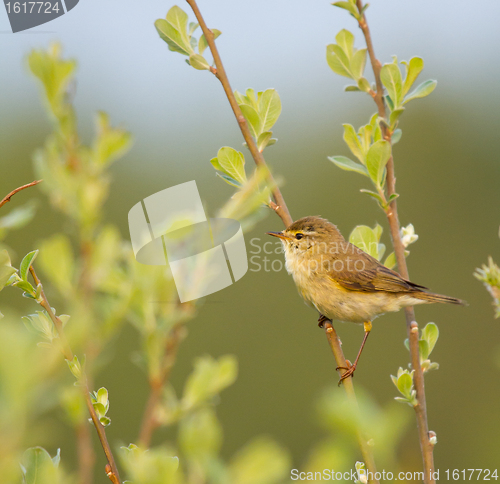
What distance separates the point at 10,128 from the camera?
56.7 ft

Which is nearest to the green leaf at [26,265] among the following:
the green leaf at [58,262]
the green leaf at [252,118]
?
the green leaf at [58,262]

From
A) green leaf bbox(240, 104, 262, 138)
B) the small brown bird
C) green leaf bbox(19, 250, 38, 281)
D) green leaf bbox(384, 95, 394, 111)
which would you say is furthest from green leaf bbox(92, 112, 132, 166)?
the small brown bird

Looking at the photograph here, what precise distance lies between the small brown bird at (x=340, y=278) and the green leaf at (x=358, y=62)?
6.91ft

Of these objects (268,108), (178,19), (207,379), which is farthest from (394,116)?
(207,379)

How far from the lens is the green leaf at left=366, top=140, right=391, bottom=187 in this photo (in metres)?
2.04

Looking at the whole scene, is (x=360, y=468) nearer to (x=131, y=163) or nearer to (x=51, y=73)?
(x=51, y=73)

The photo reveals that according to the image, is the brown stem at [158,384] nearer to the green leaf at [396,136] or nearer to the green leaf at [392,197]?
the green leaf at [392,197]

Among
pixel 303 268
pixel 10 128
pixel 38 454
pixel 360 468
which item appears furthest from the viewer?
pixel 10 128

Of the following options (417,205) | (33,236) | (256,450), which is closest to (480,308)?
(417,205)

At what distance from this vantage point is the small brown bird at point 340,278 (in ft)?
14.4

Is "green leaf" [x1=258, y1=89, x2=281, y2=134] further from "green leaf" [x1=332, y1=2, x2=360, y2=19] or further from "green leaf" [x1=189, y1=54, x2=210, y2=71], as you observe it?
"green leaf" [x1=332, y1=2, x2=360, y2=19]

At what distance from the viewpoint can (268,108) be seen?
197 centimetres

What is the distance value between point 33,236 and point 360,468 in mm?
14116

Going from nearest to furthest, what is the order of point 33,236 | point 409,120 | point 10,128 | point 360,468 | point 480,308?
point 360,468, point 33,236, point 480,308, point 10,128, point 409,120
